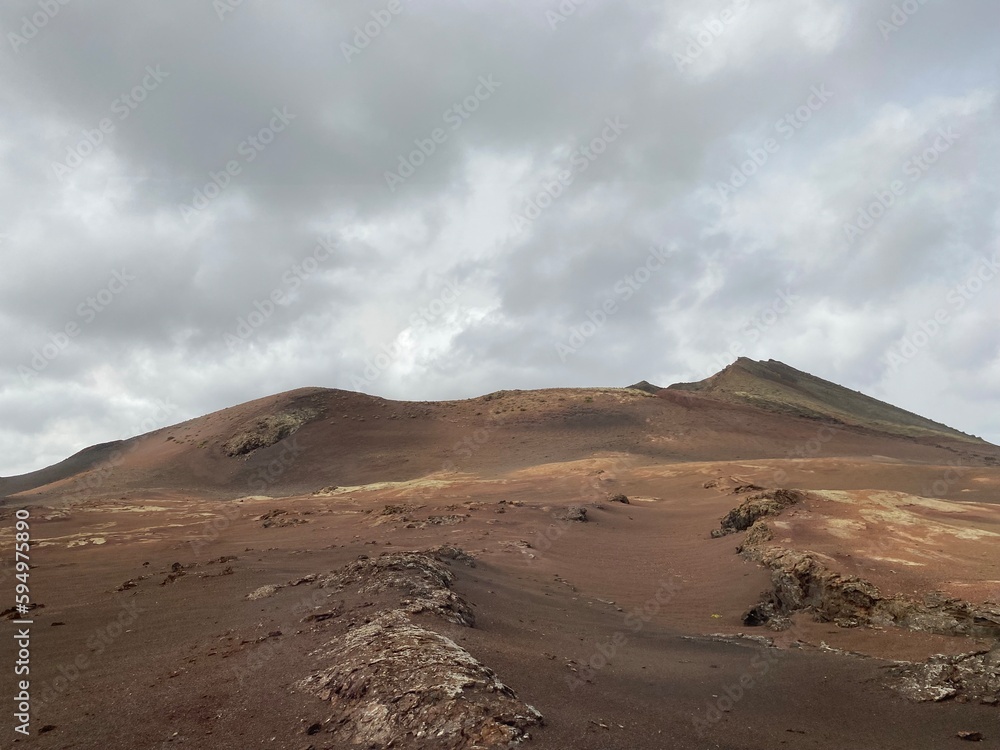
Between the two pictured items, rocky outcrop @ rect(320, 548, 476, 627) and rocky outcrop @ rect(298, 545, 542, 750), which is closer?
rocky outcrop @ rect(298, 545, 542, 750)

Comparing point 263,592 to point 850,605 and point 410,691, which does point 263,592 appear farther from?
point 850,605

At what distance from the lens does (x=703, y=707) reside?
20.2 ft

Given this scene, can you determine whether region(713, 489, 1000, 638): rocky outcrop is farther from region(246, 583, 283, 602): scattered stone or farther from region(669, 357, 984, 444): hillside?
region(669, 357, 984, 444): hillside

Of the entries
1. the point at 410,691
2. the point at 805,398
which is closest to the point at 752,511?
the point at 410,691

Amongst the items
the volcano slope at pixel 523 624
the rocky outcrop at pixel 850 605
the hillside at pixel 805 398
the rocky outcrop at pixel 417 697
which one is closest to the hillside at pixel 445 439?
the hillside at pixel 805 398

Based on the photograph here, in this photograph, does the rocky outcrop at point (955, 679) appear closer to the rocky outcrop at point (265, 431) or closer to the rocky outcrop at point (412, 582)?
the rocky outcrop at point (412, 582)

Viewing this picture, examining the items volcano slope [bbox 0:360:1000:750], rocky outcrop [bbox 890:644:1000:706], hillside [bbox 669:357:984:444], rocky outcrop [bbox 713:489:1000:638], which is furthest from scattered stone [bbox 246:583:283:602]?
hillside [bbox 669:357:984:444]

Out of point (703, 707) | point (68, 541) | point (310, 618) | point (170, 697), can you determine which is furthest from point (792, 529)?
point (68, 541)

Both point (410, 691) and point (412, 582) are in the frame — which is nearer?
point (410, 691)

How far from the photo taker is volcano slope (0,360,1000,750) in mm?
5246

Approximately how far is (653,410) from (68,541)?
169ft

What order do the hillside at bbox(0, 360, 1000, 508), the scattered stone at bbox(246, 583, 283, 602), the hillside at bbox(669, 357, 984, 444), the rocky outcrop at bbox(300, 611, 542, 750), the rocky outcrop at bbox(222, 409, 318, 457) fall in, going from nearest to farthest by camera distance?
the rocky outcrop at bbox(300, 611, 542, 750)
the scattered stone at bbox(246, 583, 283, 602)
the hillside at bbox(0, 360, 1000, 508)
the rocky outcrop at bbox(222, 409, 318, 457)
the hillside at bbox(669, 357, 984, 444)

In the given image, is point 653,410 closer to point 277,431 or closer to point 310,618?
point 277,431

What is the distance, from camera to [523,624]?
8836mm
